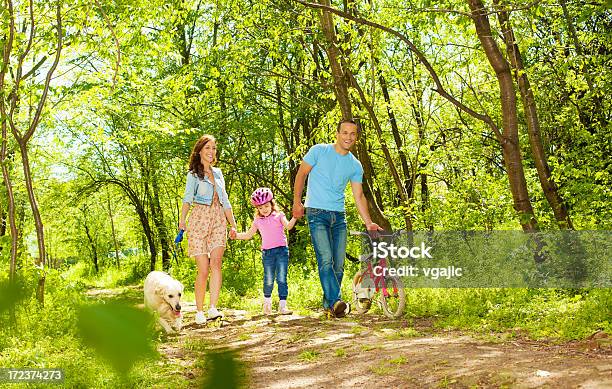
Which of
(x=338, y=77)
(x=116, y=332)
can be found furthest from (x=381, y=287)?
(x=116, y=332)


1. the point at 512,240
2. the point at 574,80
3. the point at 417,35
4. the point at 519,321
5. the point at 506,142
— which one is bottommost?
the point at 519,321

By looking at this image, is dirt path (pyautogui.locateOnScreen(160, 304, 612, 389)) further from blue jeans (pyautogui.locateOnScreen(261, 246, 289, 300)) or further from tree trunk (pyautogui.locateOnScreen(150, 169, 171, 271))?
tree trunk (pyautogui.locateOnScreen(150, 169, 171, 271))

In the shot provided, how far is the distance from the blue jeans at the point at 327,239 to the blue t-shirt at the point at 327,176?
0.30 feet

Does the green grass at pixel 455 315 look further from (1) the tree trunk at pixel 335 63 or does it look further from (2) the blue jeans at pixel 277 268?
(1) the tree trunk at pixel 335 63

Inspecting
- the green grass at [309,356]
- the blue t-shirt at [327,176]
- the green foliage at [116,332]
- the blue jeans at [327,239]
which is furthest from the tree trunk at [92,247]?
the green foliage at [116,332]

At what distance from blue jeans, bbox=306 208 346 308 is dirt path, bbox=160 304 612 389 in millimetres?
446

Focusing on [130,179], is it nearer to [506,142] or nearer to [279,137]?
[279,137]

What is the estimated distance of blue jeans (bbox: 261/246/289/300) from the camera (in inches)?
375

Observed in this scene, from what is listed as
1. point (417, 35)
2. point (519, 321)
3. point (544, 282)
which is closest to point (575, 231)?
point (544, 282)

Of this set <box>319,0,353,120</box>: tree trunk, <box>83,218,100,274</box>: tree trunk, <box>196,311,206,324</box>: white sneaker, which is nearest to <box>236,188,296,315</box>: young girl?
<box>196,311,206,324</box>: white sneaker

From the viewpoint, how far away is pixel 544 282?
9438mm

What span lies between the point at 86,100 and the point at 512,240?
7886 mm

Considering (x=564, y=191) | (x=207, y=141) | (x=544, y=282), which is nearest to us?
(x=207, y=141)

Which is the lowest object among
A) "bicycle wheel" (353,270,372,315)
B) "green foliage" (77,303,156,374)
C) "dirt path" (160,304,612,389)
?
"dirt path" (160,304,612,389)
